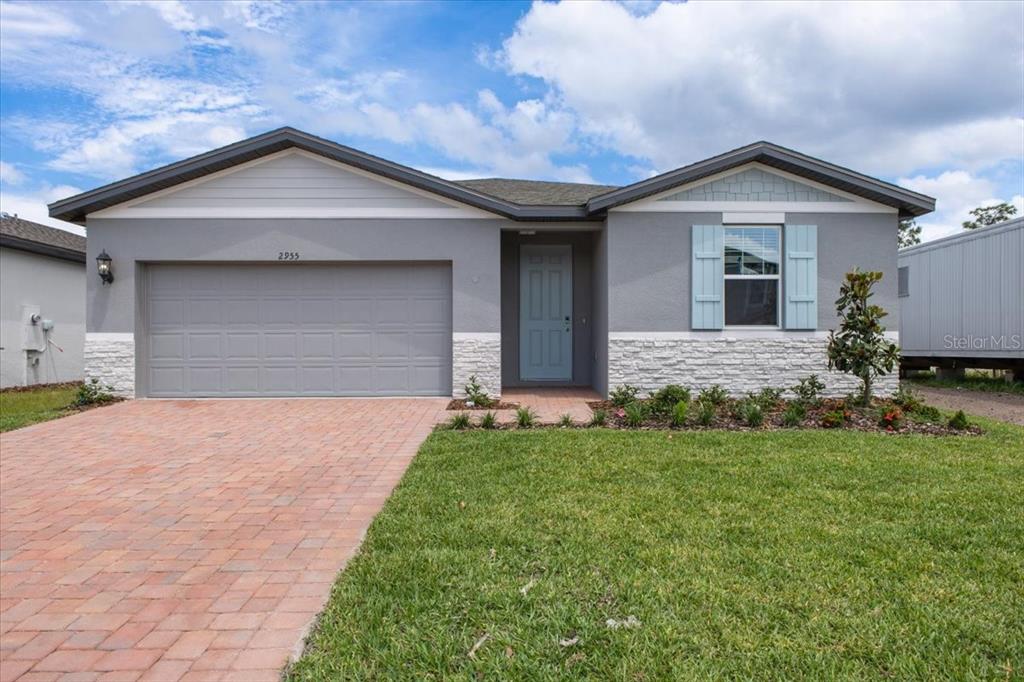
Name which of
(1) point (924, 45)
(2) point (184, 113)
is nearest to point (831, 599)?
(1) point (924, 45)

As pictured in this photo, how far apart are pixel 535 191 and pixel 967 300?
371 inches

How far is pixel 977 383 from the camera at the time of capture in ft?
46.8

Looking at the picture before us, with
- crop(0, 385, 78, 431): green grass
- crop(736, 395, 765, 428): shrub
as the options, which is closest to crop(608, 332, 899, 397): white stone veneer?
crop(736, 395, 765, 428): shrub

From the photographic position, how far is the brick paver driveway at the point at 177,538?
9.04 ft

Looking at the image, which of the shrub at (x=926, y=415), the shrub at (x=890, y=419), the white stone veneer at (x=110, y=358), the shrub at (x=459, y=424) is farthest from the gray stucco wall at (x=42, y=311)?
the shrub at (x=926, y=415)

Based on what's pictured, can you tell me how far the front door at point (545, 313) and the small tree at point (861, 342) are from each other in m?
4.90

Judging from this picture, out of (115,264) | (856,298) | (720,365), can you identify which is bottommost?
(720,365)

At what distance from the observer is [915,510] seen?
443 cm

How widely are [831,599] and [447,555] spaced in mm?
2026

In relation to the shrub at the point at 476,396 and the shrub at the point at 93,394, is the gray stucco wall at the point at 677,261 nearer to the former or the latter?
the shrub at the point at 476,396

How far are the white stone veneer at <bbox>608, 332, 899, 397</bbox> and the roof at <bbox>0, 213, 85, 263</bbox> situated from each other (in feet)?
41.8

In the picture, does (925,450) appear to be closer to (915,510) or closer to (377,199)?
(915,510)

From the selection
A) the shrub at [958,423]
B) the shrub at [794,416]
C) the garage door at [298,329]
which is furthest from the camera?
the garage door at [298,329]

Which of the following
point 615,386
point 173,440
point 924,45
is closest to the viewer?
point 173,440
